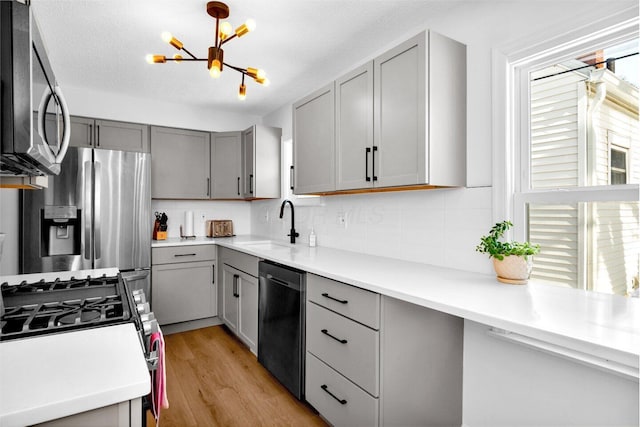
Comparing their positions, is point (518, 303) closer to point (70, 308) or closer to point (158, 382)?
point (158, 382)

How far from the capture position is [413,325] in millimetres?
1633

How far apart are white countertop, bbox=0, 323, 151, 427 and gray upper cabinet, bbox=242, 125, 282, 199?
288cm

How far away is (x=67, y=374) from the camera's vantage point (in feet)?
2.39

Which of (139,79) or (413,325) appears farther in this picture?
(139,79)

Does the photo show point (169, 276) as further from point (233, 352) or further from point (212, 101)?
point (212, 101)

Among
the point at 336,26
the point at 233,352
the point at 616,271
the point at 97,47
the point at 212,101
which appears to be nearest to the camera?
the point at 616,271

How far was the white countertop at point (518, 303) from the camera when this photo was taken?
0.98 metres

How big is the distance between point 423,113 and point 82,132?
3257mm

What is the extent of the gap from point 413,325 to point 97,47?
2.89m

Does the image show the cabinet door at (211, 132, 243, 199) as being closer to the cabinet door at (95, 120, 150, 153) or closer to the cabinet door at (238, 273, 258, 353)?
the cabinet door at (95, 120, 150, 153)

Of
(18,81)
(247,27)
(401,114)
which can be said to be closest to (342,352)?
(401,114)

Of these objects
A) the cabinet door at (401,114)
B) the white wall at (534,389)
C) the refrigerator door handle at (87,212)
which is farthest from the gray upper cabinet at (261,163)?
the white wall at (534,389)

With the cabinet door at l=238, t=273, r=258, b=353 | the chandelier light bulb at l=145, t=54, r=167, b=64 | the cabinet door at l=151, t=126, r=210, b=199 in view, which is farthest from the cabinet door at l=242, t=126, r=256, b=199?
the chandelier light bulb at l=145, t=54, r=167, b=64

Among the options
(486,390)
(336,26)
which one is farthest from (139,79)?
(486,390)
